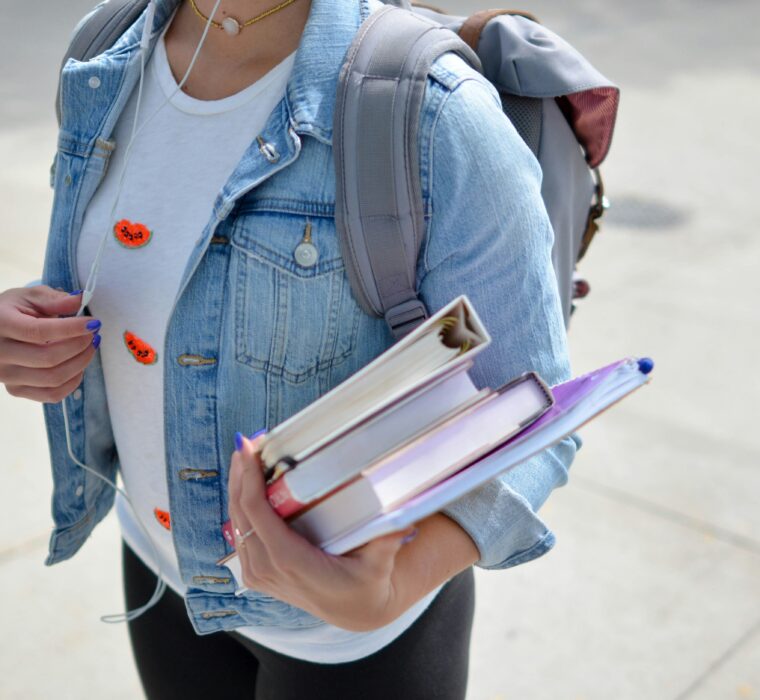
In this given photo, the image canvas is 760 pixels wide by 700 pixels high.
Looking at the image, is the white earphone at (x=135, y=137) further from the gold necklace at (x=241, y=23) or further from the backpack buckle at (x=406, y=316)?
the backpack buckle at (x=406, y=316)

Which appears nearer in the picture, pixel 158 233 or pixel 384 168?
pixel 384 168

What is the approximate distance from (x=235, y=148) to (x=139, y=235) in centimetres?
A: 18

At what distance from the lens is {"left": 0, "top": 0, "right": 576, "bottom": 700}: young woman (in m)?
1.21

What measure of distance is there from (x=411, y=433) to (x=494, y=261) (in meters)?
0.31

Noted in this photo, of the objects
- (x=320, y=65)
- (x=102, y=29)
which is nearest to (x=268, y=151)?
(x=320, y=65)

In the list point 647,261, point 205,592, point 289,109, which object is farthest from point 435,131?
point 647,261

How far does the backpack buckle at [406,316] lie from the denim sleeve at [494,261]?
2 centimetres

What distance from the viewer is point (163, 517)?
5.17 ft

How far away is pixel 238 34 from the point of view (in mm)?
1413

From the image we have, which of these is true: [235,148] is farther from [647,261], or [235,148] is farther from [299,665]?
[647,261]

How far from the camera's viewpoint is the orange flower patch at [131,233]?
1.42 m

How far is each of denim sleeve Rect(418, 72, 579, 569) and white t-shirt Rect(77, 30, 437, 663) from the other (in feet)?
1.00

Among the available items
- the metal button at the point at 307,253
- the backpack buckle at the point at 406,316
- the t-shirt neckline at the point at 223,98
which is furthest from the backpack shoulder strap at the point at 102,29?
the backpack buckle at the point at 406,316

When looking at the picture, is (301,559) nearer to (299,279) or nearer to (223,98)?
(299,279)
